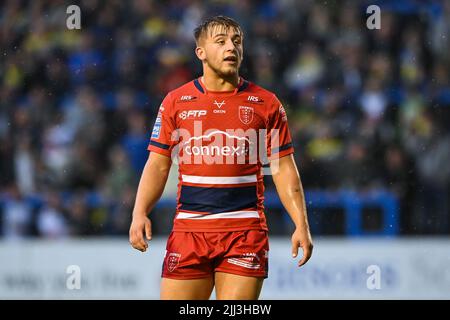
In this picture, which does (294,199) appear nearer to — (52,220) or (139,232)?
(139,232)

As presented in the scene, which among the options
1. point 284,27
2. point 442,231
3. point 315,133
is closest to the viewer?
point 442,231

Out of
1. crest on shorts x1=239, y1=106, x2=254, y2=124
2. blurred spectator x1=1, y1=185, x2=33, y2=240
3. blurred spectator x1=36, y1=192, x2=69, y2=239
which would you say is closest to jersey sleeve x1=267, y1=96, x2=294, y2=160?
crest on shorts x1=239, y1=106, x2=254, y2=124

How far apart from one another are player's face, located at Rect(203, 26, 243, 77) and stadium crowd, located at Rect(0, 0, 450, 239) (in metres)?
5.63

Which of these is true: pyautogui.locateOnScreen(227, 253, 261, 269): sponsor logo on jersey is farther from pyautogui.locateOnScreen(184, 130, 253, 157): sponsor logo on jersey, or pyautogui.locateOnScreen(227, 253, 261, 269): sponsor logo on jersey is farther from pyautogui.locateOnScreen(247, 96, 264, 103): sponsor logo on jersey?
pyautogui.locateOnScreen(247, 96, 264, 103): sponsor logo on jersey

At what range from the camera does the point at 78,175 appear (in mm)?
11828

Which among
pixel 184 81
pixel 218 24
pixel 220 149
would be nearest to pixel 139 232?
pixel 220 149

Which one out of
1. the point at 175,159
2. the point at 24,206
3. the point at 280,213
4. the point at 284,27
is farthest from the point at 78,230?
the point at 175,159

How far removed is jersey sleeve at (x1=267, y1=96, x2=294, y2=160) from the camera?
5680 millimetres

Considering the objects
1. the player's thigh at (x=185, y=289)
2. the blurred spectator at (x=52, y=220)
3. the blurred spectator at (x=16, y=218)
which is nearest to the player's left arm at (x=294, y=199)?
the player's thigh at (x=185, y=289)

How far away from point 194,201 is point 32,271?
19.5 ft

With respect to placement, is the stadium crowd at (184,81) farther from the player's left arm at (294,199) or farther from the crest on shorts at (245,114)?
the crest on shorts at (245,114)

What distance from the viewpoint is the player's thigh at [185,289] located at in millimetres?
5461

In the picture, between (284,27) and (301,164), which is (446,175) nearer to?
(301,164)

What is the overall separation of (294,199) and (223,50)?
934 millimetres
